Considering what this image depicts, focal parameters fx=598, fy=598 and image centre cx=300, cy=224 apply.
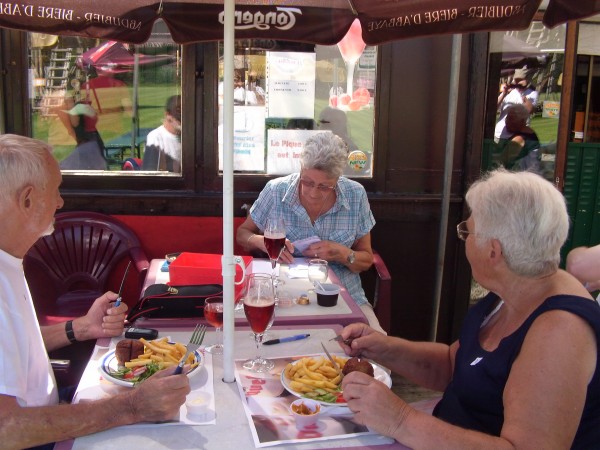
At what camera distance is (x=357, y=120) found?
14.7 ft

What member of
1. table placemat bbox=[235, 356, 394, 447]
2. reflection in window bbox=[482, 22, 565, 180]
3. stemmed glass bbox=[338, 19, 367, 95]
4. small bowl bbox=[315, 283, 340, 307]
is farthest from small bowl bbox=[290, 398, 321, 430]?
reflection in window bbox=[482, 22, 565, 180]

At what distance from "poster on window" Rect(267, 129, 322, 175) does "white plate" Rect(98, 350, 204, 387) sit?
8.69ft

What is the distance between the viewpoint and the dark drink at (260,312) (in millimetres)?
1905

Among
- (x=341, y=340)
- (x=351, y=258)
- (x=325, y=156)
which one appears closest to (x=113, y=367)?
(x=341, y=340)

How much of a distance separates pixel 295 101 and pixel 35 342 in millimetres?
2993

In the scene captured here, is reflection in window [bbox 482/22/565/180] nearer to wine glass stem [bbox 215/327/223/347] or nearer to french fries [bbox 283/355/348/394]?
wine glass stem [bbox 215/327/223/347]

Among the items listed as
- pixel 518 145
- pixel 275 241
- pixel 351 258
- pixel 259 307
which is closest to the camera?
pixel 259 307

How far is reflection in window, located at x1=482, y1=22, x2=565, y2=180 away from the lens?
15.1 ft

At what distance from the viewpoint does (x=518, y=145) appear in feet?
15.6

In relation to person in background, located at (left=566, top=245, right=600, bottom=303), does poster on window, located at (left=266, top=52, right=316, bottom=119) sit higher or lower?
higher

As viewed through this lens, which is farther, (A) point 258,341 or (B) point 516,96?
(B) point 516,96

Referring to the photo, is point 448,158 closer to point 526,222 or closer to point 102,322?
point 526,222

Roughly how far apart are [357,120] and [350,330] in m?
2.63

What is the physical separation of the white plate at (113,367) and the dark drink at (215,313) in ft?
0.49
